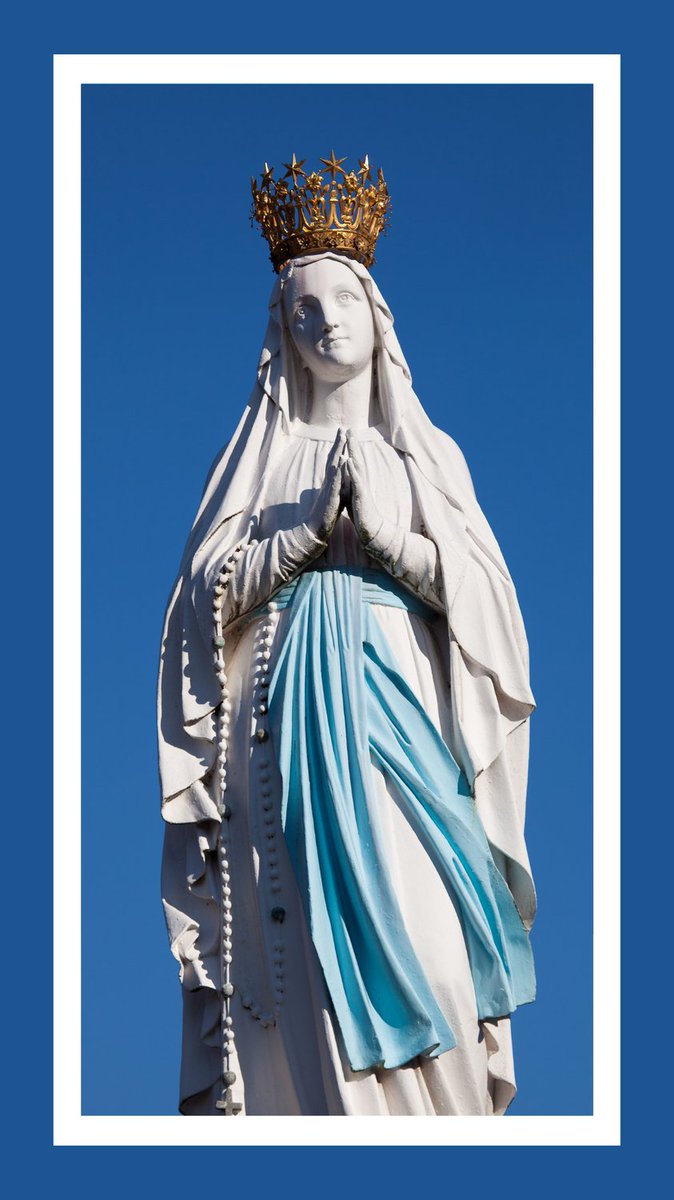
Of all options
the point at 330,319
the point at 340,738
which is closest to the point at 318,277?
the point at 330,319

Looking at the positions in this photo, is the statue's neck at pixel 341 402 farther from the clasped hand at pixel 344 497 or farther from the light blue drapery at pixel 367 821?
the light blue drapery at pixel 367 821

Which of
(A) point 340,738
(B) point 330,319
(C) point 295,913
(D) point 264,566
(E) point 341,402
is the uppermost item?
(B) point 330,319

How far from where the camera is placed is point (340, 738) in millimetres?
12133

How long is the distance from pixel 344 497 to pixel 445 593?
1.90ft

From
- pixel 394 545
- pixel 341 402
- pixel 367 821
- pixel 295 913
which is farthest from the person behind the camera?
pixel 341 402

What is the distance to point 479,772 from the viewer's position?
1241cm

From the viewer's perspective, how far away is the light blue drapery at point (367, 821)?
11.8 meters

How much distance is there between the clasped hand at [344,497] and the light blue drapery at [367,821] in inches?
10.2

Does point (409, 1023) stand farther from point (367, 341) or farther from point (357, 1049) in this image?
point (367, 341)

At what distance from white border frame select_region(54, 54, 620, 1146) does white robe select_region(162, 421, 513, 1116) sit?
259mm

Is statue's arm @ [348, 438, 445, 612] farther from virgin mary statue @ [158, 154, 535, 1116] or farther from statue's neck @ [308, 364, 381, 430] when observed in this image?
statue's neck @ [308, 364, 381, 430]
